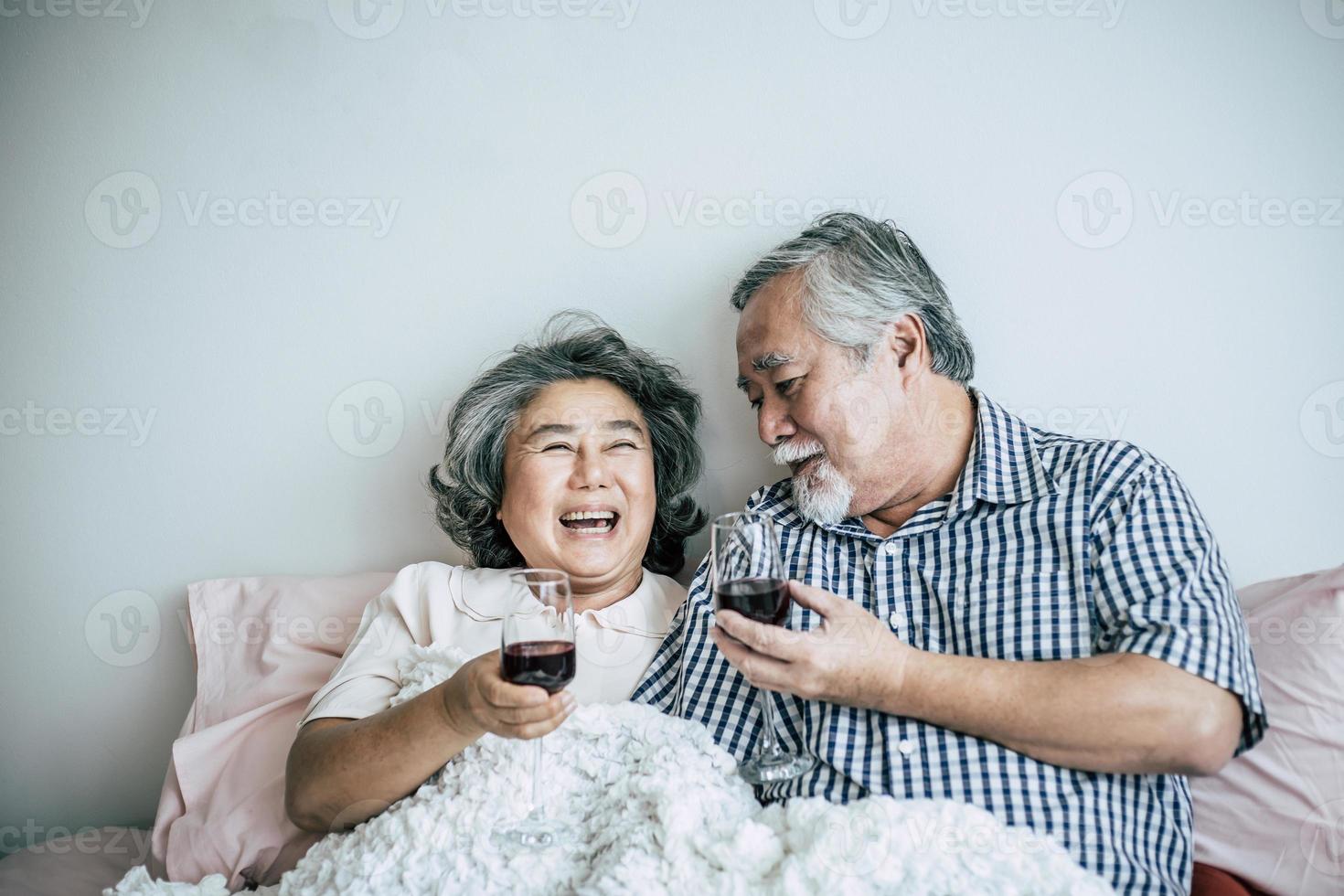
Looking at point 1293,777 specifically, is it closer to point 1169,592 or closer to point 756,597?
point 1169,592

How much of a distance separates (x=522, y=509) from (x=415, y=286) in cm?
76

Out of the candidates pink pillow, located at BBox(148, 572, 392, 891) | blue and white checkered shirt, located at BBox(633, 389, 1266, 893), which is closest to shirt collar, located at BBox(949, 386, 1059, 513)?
blue and white checkered shirt, located at BBox(633, 389, 1266, 893)

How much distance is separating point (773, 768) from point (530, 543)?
718mm

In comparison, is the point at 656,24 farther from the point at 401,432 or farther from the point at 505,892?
the point at 505,892

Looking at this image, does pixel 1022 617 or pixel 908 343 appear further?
pixel 908 343

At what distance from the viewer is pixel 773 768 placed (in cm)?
148

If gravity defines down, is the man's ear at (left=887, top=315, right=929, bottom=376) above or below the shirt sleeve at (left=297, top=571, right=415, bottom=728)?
above

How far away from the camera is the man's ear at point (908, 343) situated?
73.2 inches

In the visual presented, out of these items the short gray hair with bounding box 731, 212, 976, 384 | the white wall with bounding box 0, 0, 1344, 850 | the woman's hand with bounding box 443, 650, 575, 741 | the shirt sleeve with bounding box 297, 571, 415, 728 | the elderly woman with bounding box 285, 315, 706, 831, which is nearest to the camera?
the woman's hand with bounding box 443, 650, 575, 741

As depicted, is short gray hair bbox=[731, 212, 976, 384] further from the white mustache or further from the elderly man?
the white mustache

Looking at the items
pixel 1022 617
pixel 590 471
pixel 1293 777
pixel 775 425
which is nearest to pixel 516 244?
pixel 590 471

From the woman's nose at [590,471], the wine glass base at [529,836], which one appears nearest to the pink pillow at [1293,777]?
the wine glass base at [529,836]

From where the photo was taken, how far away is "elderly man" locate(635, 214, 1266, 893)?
138cm

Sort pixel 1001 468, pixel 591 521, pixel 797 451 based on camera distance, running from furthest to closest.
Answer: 1. pixel 591 521
2. pixel 797 451
3. pixel 1001 468
